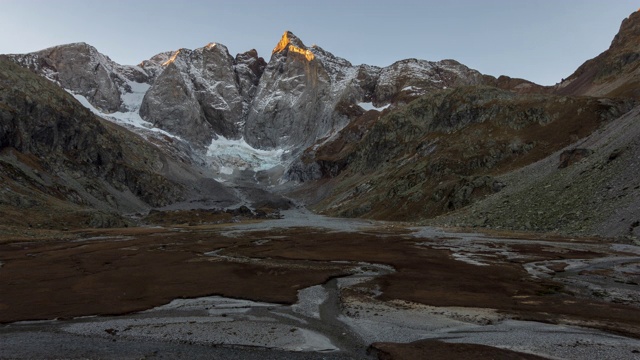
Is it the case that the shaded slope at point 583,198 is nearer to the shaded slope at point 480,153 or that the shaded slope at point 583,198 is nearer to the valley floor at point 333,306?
the valley floor at point 333,306

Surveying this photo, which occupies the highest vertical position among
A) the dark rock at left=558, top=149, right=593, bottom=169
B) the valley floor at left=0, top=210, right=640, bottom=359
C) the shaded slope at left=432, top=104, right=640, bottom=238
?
the dark rock at left=558, top=149, right=593, bottom=169

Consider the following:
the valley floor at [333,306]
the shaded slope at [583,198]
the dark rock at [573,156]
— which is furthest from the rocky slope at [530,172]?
the valley floor at [333,306]

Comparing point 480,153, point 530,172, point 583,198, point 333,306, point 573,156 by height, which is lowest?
point 333,306

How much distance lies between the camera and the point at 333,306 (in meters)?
29.7

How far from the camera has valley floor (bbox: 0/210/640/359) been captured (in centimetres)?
2088

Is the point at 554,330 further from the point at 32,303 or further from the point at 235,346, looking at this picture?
the point at 32,303

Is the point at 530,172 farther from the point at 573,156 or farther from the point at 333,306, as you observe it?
the point at 333,306

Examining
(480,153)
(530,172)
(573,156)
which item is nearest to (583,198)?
(573,156)

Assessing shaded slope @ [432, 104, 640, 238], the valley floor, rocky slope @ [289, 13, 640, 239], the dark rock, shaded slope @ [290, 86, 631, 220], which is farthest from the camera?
shaded slope @ [290, 86, 631, 220]

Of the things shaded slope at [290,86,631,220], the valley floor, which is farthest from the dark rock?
the valley floor

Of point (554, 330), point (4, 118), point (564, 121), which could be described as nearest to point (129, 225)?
point (4, 118)

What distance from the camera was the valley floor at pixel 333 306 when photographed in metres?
20.9

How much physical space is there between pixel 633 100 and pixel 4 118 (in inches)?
10423

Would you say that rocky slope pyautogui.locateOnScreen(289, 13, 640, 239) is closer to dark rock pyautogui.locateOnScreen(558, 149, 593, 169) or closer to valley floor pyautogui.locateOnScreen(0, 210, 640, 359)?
dark rock pyautogui.locateOnScreen(558, 149, 593, 169)
